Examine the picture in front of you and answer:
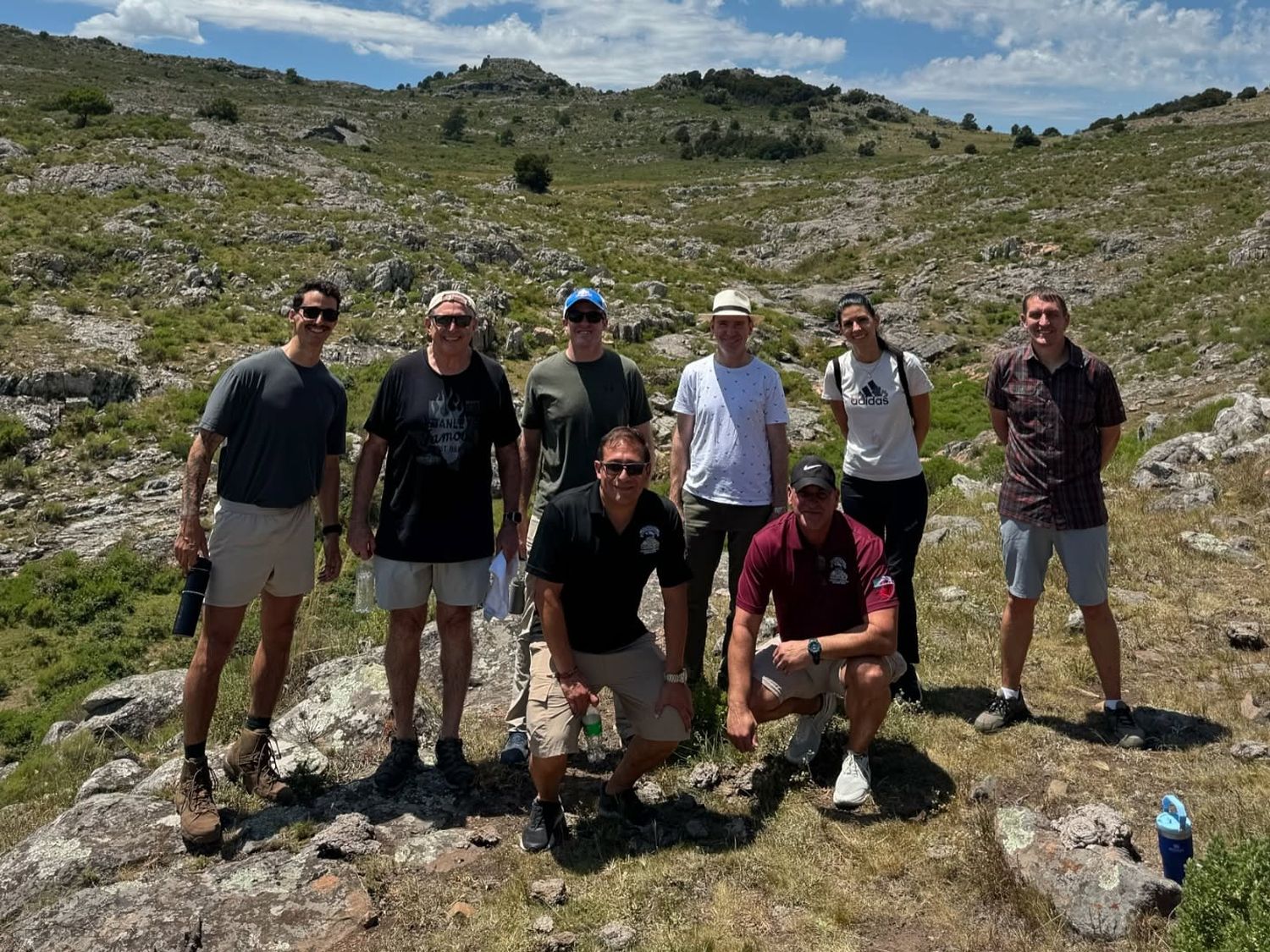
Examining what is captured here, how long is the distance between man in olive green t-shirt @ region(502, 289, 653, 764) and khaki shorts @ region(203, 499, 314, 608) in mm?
1240

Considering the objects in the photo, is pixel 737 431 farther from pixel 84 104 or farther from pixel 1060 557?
pixel 84 104

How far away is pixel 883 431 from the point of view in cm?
475

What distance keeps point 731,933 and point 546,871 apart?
0.93m

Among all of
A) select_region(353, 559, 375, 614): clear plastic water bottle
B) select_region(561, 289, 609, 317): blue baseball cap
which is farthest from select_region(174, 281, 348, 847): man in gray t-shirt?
select_region(561, 289, 609, 317): blue baseball cap

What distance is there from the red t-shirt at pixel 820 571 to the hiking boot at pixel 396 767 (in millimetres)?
2030

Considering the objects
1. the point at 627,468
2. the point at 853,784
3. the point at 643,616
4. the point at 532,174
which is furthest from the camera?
the point at 532,174

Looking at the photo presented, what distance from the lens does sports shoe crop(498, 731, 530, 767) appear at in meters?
4.70

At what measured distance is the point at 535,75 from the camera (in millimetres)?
140125

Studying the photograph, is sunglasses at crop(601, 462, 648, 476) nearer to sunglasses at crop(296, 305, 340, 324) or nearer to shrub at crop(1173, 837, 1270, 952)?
sunglasses at crop(296, 305, 340, 324)

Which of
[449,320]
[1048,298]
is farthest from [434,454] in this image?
[1048,298]

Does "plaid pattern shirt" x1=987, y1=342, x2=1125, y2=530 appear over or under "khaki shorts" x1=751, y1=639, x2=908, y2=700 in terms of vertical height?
over

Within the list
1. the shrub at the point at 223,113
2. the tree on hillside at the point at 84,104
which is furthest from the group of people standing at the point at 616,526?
the shrub at the point at 223,113

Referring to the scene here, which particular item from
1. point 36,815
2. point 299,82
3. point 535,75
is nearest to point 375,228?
point 36,815

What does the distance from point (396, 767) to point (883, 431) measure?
3292mm
